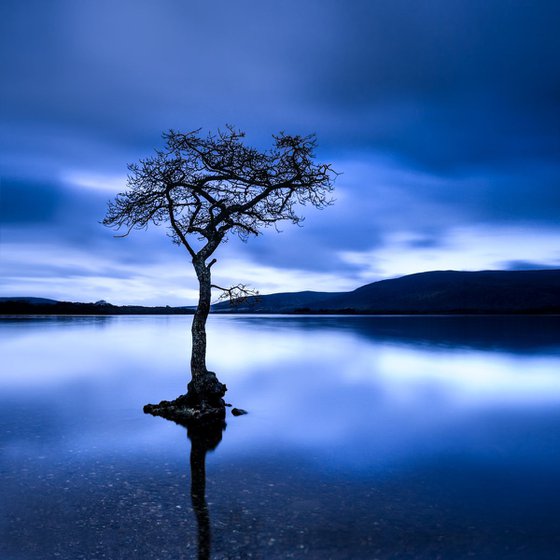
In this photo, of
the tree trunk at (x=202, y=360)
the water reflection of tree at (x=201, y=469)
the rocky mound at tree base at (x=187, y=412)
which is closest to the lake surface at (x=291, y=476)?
the water reflection of tree at (x=201, y=469)

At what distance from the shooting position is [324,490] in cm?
887

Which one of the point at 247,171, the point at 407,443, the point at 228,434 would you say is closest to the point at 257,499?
the point at 228,434

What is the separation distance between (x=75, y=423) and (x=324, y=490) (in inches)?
395

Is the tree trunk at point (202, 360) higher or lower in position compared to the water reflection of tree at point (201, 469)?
higher

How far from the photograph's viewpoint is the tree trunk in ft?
52.2

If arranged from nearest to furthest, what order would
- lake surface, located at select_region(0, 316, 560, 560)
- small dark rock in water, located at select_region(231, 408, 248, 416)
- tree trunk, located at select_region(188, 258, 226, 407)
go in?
lake surface, located at select_region(0, 316, 560, 560), tree trunk, located at select_region(188, 258, 226, 407), small dark rock in water, located at select_region(231, 408, 248, 416)

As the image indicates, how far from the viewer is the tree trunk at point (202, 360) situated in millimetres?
15914

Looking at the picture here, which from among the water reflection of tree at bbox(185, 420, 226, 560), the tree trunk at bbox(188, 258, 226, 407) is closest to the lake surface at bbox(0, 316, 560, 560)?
the water reflection of tree at bbox(185, 420, 226, 560)

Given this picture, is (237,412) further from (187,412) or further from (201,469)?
(201,469)

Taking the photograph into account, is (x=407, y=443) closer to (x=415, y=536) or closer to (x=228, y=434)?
(x=228, y=434)

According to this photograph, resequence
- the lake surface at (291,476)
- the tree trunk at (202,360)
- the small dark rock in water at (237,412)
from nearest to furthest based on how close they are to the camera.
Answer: the lake surface at (291,476) < the tree trunk at (202,360) < the small dark rock in water at (237,412)

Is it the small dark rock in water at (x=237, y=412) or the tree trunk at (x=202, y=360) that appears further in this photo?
the small dark rock in water at (x=237, y=412)

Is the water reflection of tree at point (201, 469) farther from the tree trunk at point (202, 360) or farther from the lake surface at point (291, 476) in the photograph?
the tree trunk at point (202, 360)

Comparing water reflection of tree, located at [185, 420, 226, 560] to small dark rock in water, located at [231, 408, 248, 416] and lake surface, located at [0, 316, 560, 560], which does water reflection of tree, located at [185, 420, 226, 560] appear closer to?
lake surface, located at [0, 316, 560, 560]
